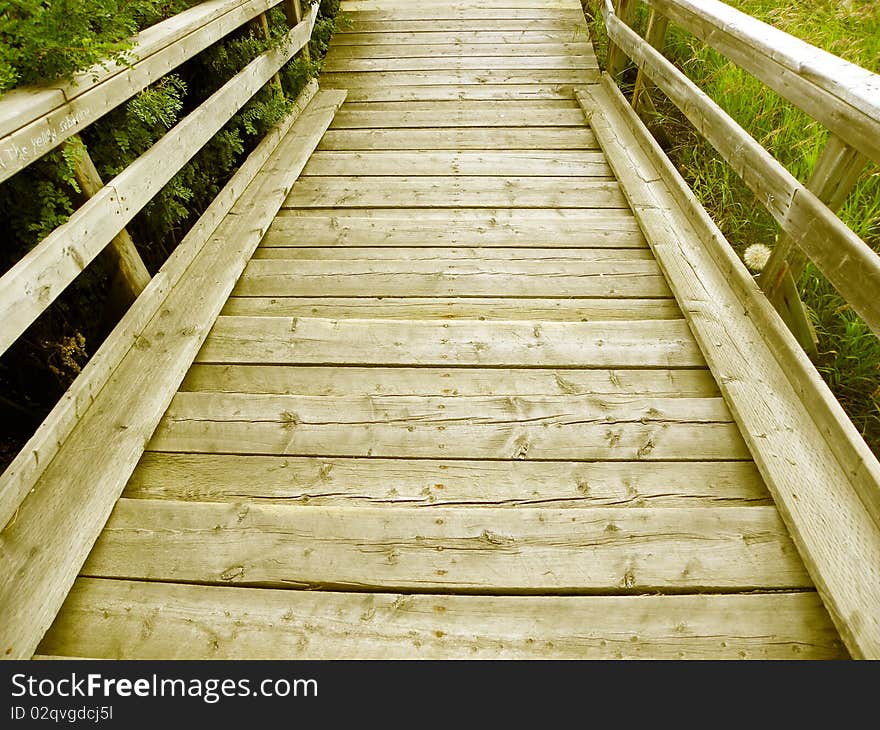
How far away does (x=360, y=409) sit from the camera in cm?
191

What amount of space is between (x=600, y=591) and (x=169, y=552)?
116cm


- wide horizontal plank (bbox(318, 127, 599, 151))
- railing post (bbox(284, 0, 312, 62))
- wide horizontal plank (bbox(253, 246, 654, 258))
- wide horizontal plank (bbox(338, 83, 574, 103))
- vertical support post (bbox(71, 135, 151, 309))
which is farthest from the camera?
wide horizontal plank (bbox(338, 83, 574, 103))

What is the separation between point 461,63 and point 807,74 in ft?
12.7

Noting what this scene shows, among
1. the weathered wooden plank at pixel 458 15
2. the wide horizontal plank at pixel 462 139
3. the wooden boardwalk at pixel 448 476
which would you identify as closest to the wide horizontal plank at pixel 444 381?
the wooden boardwalk at pixel 448 476

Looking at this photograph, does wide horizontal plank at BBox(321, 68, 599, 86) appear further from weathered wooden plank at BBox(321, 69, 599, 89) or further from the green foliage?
the green foliage

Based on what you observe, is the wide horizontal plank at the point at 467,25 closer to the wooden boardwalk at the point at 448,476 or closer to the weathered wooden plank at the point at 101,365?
the weathered wooden plank at the point at 101,365

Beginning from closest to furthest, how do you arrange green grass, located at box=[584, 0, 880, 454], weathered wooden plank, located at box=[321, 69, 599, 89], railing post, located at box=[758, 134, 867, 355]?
railing post, located at box=[758, 134, 867, 355] → green grass, located at box=[584, 0, 880, 454] → weathered wooden plank, located at box=[321, 69, 599, 89]

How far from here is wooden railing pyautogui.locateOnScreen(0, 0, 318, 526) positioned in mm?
1473

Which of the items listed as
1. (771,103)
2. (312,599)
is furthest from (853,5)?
(312,599)

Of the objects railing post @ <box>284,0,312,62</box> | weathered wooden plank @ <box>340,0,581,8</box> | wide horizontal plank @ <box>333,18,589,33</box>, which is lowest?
wide horizontal plank @ <box>333,18,589,33</box>

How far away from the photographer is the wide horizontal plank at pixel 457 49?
5148 mm

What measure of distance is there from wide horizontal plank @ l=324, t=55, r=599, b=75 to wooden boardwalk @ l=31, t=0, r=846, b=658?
8.92ft

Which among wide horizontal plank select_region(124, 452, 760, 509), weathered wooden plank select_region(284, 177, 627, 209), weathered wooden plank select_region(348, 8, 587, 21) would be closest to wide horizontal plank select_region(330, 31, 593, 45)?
weathered wooden plank select_region(348, 8, 587, 21)

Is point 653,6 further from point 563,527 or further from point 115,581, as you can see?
point 115,581
